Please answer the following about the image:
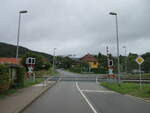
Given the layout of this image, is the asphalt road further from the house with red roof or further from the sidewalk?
the house with red roof

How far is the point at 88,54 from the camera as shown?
161750mm

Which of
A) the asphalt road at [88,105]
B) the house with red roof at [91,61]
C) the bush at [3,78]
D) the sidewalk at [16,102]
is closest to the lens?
the sidewalk at [16,102]

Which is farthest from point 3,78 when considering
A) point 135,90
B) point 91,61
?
point 91,61

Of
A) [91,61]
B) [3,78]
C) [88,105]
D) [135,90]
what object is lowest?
[88,105]

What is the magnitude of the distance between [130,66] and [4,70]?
76.8 m

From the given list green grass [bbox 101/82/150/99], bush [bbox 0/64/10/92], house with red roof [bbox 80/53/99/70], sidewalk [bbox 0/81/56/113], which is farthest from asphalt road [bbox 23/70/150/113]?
house with red roof [bbox 80/53/99/70]

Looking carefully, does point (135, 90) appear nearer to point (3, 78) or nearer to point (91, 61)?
point (3, 78)

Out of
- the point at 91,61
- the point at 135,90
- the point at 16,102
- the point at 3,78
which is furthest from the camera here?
the point at 91,61

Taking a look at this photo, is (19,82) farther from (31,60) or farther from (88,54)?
(88,54)

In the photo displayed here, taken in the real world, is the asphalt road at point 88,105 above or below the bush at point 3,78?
below

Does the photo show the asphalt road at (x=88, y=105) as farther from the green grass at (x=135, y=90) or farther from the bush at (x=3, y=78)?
the bush at (x=3, y=78)

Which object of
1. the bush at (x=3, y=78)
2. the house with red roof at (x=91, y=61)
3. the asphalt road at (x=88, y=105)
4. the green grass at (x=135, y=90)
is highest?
the house with red roof at (x=91, y=61)

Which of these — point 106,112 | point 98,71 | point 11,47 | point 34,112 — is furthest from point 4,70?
point 11,47

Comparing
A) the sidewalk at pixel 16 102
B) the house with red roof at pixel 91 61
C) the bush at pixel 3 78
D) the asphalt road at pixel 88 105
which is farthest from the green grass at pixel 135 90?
the house with red roof at pixel 91 61
